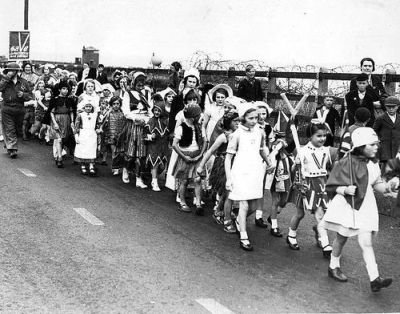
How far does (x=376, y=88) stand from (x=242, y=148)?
168 inches

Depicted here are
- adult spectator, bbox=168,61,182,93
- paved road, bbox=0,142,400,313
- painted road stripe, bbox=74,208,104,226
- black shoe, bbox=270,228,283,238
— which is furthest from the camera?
adult spectator, bbox=168,61,182,93

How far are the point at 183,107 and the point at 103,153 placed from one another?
4.24 metres

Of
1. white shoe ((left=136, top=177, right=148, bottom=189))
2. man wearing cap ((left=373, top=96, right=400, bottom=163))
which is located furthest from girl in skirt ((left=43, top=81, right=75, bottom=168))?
man wearing cap ((left=373, top=96, right=400, bottom=163))

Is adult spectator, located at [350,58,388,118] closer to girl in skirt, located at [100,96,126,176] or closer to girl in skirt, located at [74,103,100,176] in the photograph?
girl in skirt, located at [100,96,126,176]

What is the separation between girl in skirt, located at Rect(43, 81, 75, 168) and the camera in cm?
1358

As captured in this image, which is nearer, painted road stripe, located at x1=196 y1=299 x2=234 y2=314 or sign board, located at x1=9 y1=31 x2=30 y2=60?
painted road stripe, located at x1=196 y1=299 x2=234 y2=314

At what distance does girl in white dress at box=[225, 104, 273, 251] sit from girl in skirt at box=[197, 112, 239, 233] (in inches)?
23.6

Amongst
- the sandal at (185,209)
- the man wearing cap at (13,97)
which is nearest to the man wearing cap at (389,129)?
the sandal at (185,209)

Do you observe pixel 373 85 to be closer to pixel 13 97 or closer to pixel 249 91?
pixel 249 91

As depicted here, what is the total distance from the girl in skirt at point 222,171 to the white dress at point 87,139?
4112mm

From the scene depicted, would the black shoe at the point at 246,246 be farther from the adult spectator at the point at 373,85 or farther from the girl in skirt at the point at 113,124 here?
the girl in skirt at the point at 113,124

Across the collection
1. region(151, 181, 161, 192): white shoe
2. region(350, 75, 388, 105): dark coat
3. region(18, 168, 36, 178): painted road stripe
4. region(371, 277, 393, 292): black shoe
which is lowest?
region(18, 168, 36, 178): painted road stripe

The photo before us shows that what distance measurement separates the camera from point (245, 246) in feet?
25.0

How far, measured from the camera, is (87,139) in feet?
42.2
